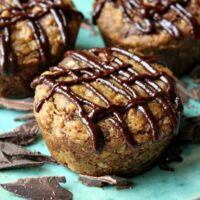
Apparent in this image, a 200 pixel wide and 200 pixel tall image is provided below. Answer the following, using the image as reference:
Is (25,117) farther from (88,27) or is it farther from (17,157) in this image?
(88,27)

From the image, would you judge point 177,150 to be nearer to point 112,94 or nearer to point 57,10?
point 112,94

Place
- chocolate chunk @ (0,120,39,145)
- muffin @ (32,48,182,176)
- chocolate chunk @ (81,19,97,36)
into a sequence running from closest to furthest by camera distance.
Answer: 1. muffin @ (32,48,182,176)
2. chocolate chunk @ (0,120,39,145)
3. chocolate chunk @ (81,19,97,36)

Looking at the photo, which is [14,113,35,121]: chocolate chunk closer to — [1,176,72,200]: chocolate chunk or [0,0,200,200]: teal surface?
[0,0,200,200]: teal surface

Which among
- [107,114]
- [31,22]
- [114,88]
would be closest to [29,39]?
[31,22]

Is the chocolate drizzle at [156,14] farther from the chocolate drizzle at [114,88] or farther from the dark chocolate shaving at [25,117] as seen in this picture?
the dark chocolate shaving at [25,117]

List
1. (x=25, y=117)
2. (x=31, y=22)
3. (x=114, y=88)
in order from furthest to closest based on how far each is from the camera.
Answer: (x=31, y=22) < (x=25, y=117) < (x=114, y=88)

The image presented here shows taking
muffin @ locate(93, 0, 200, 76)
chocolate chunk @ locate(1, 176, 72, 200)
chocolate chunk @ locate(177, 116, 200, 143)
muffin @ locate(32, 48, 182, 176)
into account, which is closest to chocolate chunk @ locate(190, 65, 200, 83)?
muffin @ locate(93, 0, 200, 76)
